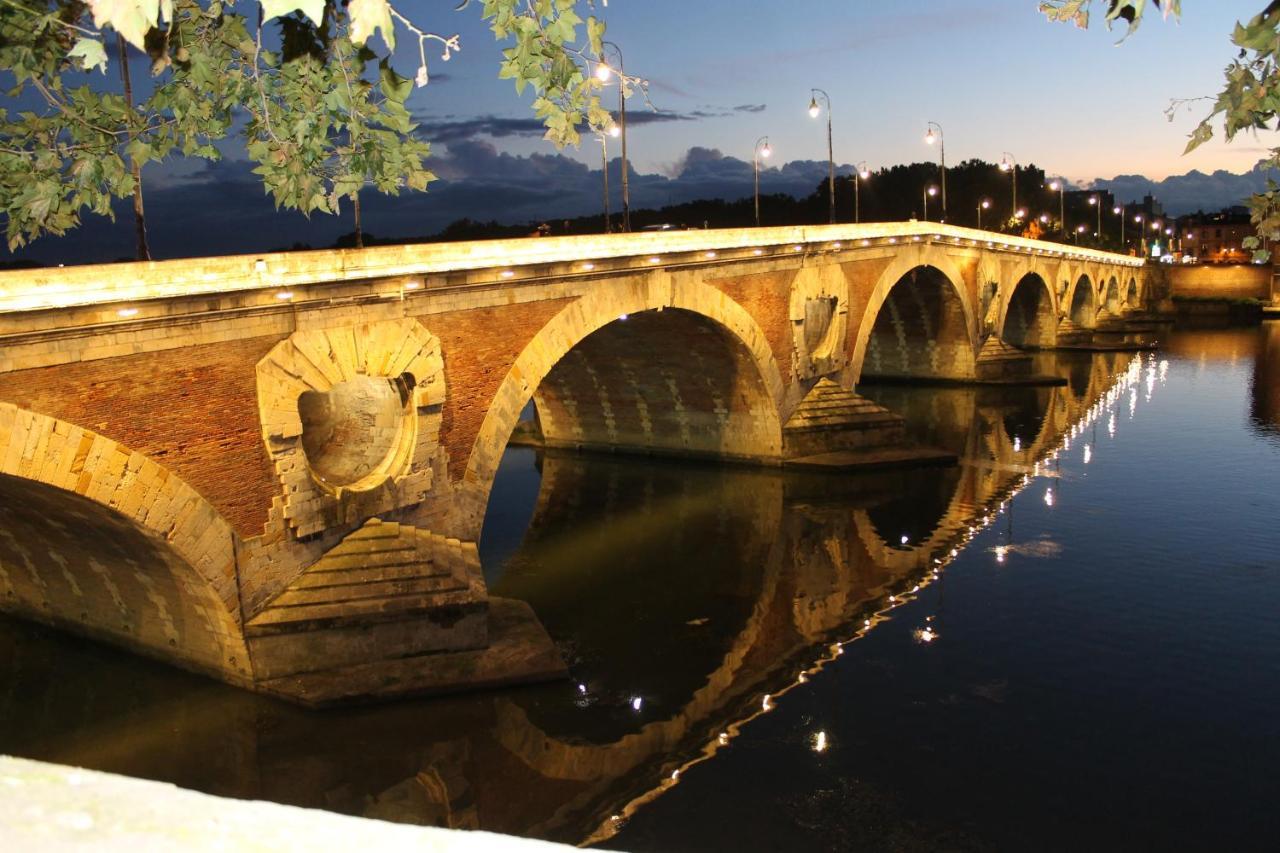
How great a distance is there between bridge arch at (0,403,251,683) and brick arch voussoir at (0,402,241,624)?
0.01 meters

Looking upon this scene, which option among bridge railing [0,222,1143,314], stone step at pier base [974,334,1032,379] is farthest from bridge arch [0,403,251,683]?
stone step at pier base [974,334,1032,379]

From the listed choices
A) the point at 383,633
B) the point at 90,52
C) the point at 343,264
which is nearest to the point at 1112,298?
the point at 343,264

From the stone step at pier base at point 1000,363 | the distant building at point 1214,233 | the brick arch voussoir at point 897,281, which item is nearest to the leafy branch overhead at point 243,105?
the brick arch voussoir at point 897,281

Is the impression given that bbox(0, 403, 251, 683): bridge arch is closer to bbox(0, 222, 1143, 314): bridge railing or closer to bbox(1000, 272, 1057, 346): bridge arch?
bbox(0, 222, 1143, 314): bridge railing

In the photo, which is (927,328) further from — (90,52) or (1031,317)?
(90,52)

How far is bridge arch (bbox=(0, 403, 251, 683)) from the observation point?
11.6 meters

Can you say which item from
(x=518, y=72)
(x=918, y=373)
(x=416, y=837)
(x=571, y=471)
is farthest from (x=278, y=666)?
(x=918, y=373)

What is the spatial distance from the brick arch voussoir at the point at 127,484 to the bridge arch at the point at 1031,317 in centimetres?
5055

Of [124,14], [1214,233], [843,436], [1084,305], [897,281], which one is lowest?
[843,436]

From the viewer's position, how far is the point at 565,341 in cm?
1967

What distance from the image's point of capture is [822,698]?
14.5 m

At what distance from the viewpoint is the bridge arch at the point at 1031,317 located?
57344 mm

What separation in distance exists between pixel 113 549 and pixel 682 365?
16.3 meters

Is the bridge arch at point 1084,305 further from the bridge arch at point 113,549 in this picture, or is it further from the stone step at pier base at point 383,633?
the bridge arch at point 113,549
